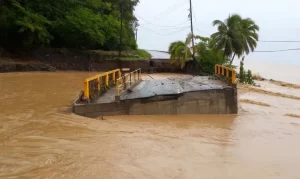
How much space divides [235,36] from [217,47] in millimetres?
2083

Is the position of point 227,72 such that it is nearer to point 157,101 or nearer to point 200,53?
point 157,101

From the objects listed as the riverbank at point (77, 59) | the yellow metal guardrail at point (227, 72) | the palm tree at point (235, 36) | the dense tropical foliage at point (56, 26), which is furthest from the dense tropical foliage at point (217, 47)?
the yellow metal guardrail at point (227, 72)

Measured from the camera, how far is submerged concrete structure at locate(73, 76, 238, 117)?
12.2 metres

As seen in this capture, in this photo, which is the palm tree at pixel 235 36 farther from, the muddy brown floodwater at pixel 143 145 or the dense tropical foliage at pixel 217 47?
the muddy brown floodwater at pixel 143 145

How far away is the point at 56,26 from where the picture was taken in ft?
115

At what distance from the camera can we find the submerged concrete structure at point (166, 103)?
12234 millimetres

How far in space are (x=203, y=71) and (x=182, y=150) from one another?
965 inches

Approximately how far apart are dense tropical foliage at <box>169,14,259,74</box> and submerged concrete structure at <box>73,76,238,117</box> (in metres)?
19.0

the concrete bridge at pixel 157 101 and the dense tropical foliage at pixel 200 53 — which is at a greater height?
the dense tropical foliage at pixel 200 53

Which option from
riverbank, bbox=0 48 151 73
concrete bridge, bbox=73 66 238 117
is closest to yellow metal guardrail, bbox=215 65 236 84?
concrete bridge, bbox=73 66 238 117

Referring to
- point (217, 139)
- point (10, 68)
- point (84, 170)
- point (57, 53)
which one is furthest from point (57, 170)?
point (57, 53)

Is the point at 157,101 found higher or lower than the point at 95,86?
lower

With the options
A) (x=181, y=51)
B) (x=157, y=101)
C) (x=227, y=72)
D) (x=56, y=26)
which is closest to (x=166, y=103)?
(x=157, y=101)

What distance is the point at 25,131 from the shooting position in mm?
9789
